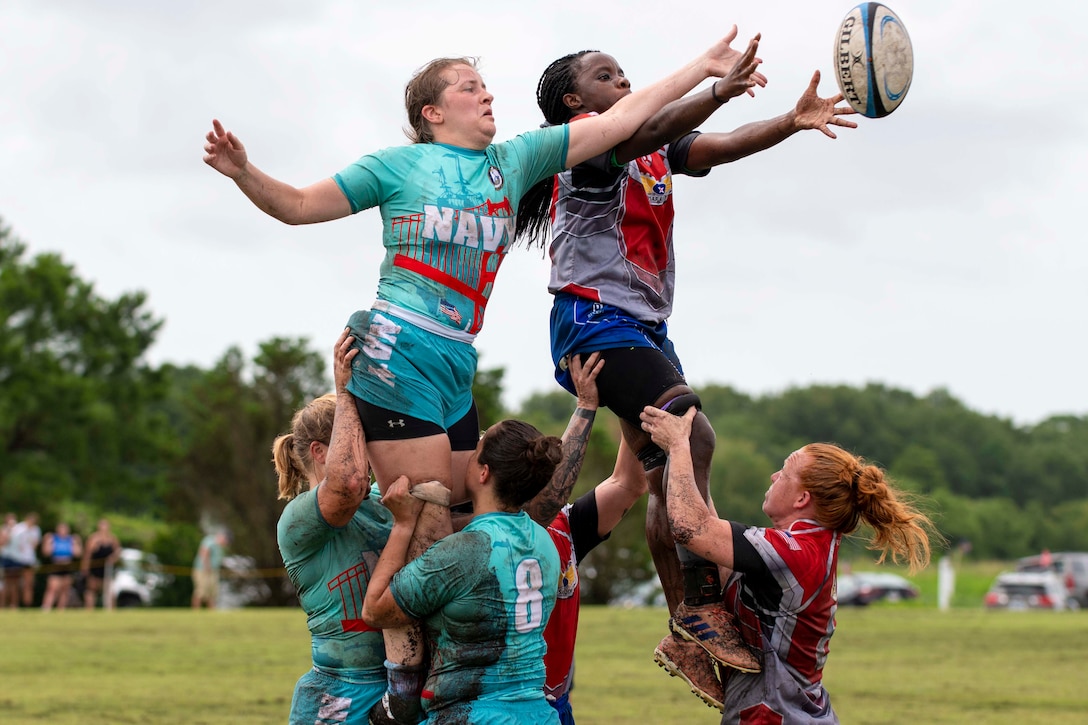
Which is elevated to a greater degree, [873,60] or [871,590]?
[873,60]

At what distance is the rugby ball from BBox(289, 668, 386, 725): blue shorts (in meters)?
2.98

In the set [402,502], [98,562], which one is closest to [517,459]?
[402,502]

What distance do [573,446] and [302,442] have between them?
1146 mm

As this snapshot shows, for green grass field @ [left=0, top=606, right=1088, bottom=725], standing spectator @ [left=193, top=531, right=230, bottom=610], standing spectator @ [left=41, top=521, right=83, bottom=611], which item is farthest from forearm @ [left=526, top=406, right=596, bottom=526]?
standing spectator @ [left=41, top=521, right=83, bottom=611]

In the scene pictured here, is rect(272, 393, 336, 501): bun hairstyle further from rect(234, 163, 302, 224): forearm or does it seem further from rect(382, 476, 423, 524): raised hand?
rect(234, 163, 302, 224): forearm

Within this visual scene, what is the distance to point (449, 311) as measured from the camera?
4.78m

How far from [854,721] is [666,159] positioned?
6075mm

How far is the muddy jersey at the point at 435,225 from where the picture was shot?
4766 mm

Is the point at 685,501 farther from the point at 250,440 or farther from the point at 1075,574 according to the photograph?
the point at 1075,574

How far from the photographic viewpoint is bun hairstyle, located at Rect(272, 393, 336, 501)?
5.33 metres

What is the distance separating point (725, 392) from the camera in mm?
109500

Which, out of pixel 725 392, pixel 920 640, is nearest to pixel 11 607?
pixel 920 640

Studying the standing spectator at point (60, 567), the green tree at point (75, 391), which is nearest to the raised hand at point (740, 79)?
the standing spectator at point (60, 567)

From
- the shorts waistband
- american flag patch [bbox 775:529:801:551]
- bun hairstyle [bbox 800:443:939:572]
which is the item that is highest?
the shorts waistband
